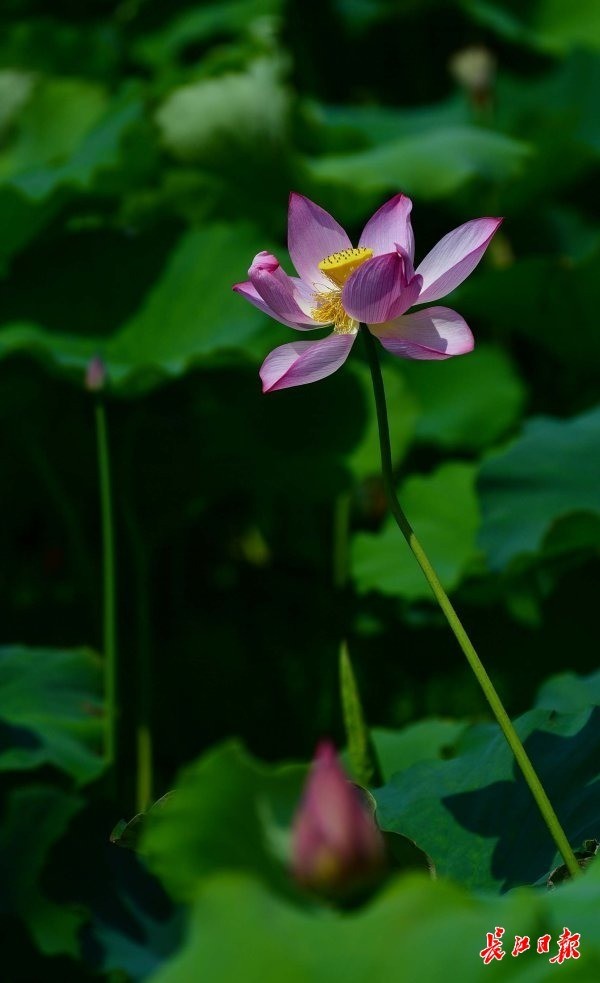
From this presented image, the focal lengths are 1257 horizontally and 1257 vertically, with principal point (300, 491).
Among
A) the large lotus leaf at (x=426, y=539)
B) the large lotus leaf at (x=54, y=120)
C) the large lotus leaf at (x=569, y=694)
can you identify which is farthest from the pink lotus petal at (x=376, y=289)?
the large lotus leaf at (x=54, y=120)

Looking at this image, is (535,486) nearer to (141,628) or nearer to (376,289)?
(141,628)

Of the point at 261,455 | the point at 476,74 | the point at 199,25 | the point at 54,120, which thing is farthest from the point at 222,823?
the point at 199,25

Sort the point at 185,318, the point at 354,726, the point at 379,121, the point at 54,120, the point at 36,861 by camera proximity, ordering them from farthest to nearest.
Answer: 1. the point at 379,121
2. the point at 54,120
3. the point at 185,318
4. the point at 354,726
5. the point at 36,861

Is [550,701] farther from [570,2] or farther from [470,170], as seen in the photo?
[570,2]

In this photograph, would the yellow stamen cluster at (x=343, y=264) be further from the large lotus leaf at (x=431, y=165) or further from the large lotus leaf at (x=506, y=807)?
the large lotus leaf at (x=431, y=165)

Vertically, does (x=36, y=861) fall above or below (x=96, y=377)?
below

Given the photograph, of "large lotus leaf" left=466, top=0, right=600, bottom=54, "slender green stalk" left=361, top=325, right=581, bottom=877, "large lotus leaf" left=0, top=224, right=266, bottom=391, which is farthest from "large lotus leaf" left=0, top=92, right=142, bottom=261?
"slender green stalk" left=361, top=325, right=581, bottom=877

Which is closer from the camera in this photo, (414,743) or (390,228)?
(390,228)
